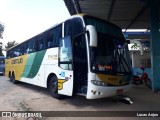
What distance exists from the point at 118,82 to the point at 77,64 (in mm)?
1590

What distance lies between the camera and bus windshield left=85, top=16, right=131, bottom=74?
6.40 m

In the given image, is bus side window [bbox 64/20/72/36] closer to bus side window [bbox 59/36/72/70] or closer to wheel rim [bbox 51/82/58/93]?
bus side window [bbox 59/36/72/70]

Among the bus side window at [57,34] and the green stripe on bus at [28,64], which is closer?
the bus side window at [57,34]

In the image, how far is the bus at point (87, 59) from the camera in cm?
629

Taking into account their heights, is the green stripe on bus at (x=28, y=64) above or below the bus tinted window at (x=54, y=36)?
below

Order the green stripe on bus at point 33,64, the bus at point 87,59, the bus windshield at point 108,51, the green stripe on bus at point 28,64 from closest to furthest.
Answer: the bus at point 87,59
the bus windshield at point 108,51
the green stripe on bus at point 33,64
the green stripe on bus at point 28,64

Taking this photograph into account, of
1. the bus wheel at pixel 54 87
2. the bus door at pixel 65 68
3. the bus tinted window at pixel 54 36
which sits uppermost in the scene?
the bus tinted window at pixel 54 36

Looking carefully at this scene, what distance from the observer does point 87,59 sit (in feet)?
20.9

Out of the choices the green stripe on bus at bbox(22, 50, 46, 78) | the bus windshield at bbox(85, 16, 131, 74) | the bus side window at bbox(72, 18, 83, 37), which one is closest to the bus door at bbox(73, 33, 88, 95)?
the bus side window at bbox(72, 18, 83, 37)

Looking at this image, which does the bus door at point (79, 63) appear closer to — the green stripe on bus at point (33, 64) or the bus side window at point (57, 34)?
the bus side window at point (57, 34)

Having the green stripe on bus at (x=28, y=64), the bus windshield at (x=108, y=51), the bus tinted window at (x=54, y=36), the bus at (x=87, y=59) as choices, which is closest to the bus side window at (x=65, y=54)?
the bus at (x=87, y=59)

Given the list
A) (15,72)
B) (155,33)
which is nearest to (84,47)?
(155,33)

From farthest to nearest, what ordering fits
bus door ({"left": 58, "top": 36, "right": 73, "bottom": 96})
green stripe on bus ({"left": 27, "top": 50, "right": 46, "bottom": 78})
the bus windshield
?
green stripe on bus ({"left": 27, "top": 50, "right": 46, "bottom": 78}), bus door ({"left": 58, "top": 36, "right": 73, "bottom": 96}), the bus windshield

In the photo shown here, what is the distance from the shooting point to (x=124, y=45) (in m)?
7.53
